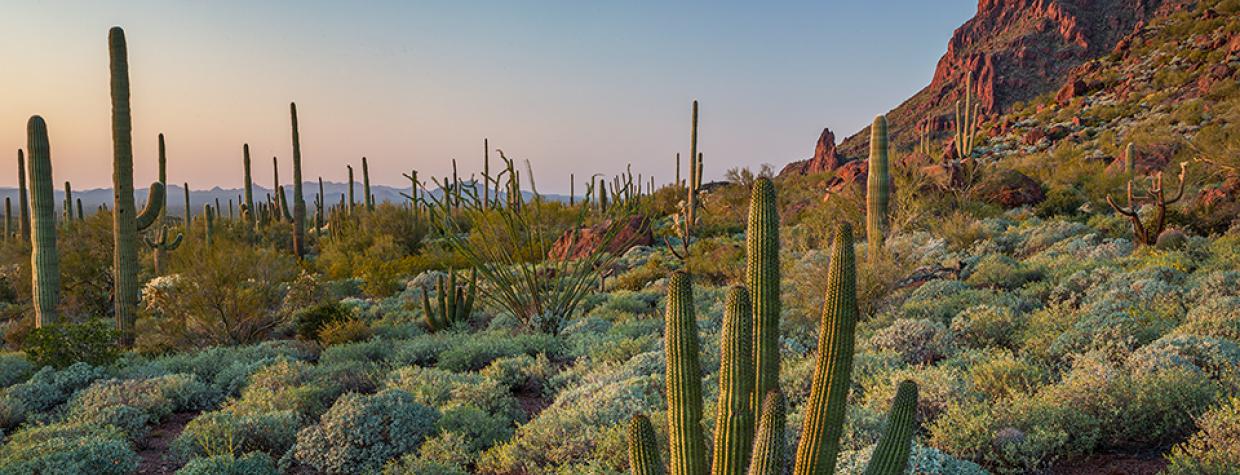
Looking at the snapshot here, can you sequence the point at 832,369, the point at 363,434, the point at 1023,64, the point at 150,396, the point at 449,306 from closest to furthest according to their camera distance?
the point at 832,369
the point at 363,434
the point at 150,396
the point at 449,306
the point at 1023,64

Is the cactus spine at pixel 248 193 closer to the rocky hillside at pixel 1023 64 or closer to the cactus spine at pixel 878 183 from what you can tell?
the cactus spine at pixel 878 183

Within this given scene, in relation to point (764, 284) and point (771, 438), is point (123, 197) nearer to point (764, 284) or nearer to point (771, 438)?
point (764, 284)

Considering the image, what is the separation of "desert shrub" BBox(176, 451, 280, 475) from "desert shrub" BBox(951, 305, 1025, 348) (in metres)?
7.19

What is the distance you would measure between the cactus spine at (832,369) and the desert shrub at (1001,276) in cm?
840

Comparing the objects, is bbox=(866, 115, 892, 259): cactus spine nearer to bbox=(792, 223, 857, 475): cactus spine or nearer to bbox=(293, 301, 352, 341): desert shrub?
bbox=(293, 301, 352, 341): desert shrub

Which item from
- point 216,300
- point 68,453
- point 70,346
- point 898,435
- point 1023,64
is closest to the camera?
point 898,435

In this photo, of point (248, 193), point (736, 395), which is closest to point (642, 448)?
point (736, 395)

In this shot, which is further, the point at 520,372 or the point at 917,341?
the point at 520,372

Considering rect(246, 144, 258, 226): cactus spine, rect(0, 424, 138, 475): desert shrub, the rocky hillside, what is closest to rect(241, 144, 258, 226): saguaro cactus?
rect(246, 144, 258, 226): cactus spine

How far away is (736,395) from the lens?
9.96ft

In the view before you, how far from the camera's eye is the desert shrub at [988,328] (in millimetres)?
7312

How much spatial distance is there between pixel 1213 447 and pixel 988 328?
3.42 meters

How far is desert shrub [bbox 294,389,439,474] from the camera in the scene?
5.64 m

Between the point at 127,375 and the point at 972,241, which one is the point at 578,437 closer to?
the point at 127,375
